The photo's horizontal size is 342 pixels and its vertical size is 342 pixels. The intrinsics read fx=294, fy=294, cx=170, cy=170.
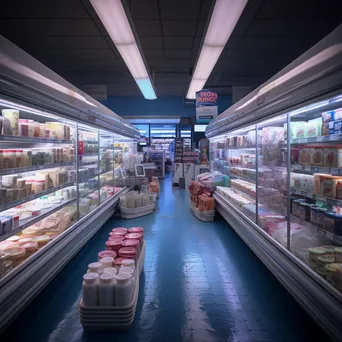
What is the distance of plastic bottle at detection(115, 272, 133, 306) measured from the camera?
94.1 inches

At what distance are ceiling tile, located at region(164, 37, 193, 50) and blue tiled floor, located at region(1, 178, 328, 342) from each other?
4.72 m

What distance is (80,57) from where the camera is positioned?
8078mm

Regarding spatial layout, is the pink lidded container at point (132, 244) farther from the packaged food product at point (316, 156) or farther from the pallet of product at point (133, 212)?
the pallet of product at point (133, 212)

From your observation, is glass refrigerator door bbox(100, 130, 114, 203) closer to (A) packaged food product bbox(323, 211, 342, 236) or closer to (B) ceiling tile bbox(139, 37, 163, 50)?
(B) ceiling tile bbox(139, 37, 163, 50)

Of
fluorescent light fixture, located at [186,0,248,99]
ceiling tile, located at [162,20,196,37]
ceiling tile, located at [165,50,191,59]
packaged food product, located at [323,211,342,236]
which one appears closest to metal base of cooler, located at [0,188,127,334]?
packaged food product, located at [323,211,342,236]

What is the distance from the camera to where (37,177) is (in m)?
3.51

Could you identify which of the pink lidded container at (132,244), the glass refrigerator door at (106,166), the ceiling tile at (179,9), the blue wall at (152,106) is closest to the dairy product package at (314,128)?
the pink lidded container at (132,244)

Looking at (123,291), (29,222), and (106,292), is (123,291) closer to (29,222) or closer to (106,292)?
(106,292)

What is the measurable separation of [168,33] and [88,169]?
11.7ft

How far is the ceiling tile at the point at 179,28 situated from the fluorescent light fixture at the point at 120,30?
3.25 ft

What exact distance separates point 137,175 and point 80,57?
3.64 metres

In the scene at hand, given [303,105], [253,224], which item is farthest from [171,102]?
[303,105]

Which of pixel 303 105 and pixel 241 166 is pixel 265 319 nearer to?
pixel 303 105

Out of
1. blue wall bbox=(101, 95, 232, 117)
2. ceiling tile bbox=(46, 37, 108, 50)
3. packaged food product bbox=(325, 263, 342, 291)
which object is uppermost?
ceiling tile bbox=(46, 37, 108, 50)
